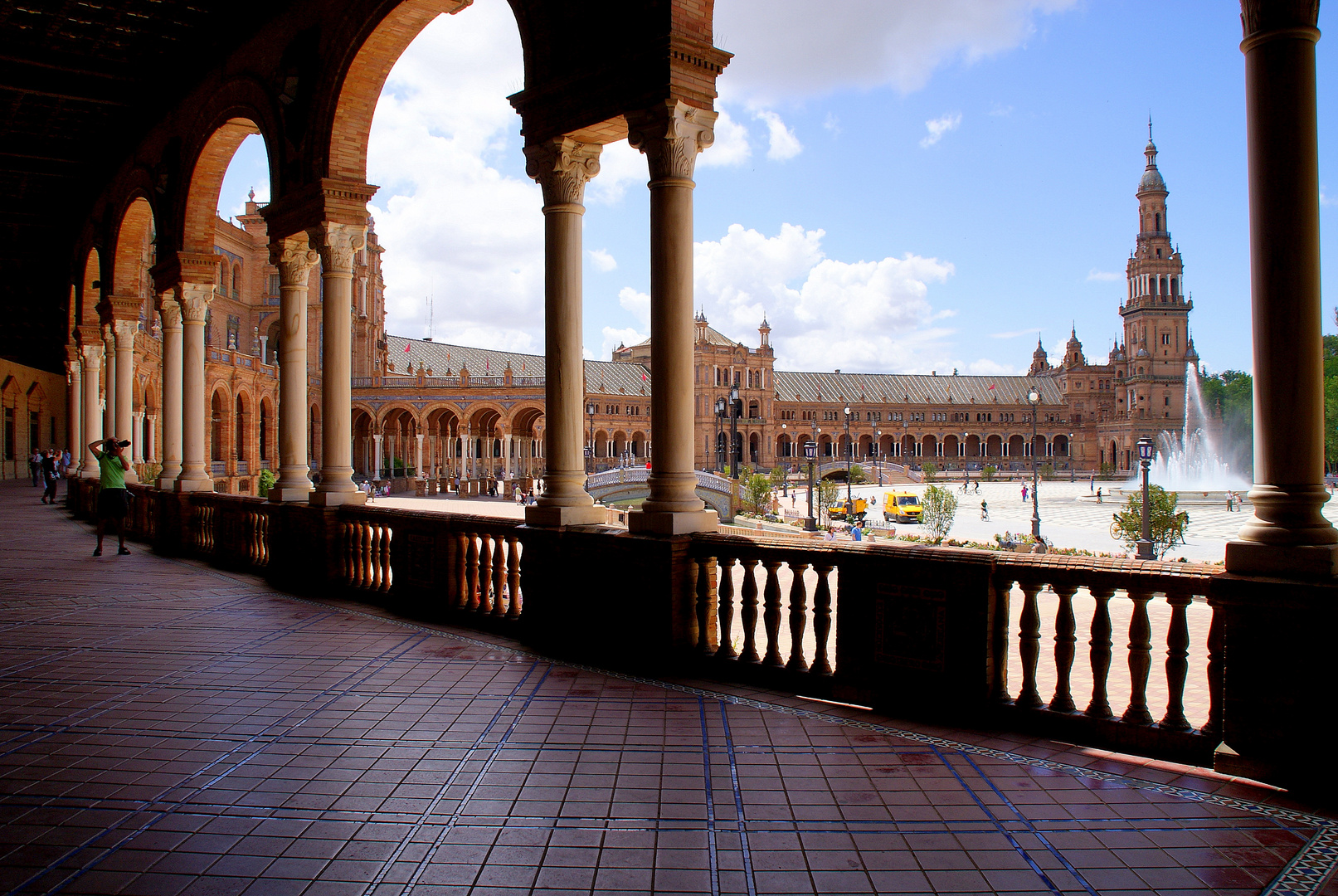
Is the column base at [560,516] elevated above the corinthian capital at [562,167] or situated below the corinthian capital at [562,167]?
below

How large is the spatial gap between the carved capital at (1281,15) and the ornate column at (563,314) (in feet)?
13.2

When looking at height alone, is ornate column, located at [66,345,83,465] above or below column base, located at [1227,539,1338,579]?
above

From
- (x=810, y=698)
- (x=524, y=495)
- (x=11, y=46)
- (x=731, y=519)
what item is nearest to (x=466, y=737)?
(x=810, y=698)

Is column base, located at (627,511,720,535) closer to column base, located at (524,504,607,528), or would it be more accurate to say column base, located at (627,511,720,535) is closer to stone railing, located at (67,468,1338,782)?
stone railing, located at (67,468,1338,782)

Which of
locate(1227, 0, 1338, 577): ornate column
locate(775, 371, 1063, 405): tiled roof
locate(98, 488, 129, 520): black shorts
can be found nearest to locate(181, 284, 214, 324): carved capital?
locate(98, 488, 129, 520): black shorts

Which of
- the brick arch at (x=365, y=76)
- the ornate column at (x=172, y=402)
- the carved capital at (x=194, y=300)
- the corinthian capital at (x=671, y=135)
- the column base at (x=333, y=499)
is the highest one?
the brick arch at (x=365, y=76)

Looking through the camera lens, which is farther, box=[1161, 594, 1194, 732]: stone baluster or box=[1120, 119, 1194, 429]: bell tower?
box=[1120, 119, 1194, 429]: bell tower

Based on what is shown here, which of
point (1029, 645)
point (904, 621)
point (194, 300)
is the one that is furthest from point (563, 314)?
point (194, 300)

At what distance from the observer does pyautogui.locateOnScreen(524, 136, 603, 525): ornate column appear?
6.18 meters

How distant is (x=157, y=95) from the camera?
11.6 meters

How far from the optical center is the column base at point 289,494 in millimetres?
9031

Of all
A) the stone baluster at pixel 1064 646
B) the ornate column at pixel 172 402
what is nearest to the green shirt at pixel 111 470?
the ornate column at pixel 172 402

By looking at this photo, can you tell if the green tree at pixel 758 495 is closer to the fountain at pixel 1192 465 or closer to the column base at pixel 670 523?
the fountain at pixel 1192 465

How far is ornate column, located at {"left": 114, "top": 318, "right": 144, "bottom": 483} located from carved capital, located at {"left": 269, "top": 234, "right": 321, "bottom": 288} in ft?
24.1
